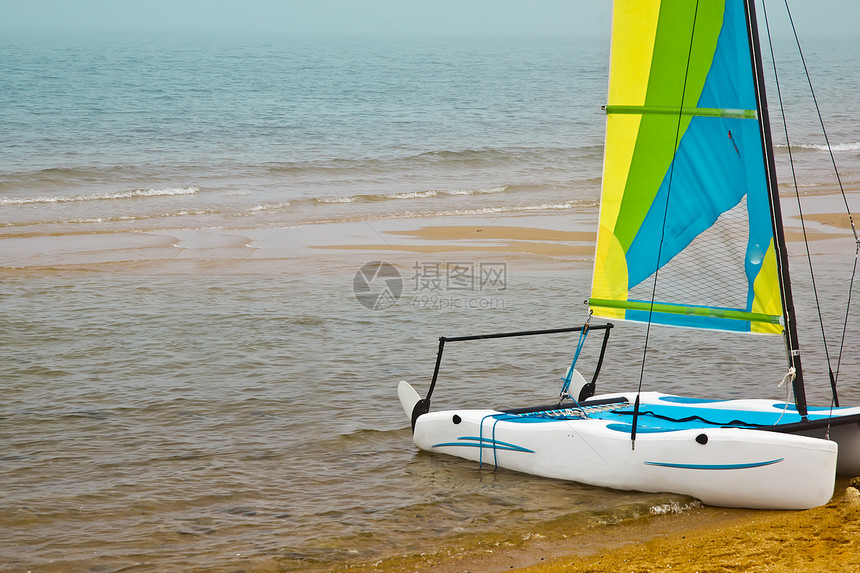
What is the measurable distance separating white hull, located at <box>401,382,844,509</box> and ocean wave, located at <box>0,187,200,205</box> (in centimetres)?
1530

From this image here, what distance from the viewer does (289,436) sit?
664 cm

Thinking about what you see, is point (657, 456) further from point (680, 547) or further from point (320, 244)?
point (320, 244)

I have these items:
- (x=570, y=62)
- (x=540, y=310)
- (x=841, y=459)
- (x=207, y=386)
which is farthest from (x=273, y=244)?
(x=570, y=62)

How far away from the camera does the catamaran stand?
5242 mm

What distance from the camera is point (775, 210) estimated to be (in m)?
5.32

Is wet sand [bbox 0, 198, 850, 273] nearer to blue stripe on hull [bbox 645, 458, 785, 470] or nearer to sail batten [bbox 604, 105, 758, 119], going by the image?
sail batten [bbox 604, 105, 758, 119]

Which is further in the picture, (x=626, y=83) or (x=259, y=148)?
(x=259, y=148)

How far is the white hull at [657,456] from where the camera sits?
16.5 ft

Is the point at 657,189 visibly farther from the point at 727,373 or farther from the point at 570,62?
the point at 570,62

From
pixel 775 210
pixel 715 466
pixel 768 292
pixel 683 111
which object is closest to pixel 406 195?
pixel 683 111

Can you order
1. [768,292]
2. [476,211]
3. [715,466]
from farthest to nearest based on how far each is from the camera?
[476,211]
[768,292]
[715,466]

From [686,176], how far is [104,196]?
54.6ft

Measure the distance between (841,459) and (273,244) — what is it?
34.7 feet

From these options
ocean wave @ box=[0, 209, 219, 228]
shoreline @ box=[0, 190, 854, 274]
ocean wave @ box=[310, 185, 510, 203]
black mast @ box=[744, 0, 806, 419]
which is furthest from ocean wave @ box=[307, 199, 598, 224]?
black mast @ box=[744, 0, 806, 419]
